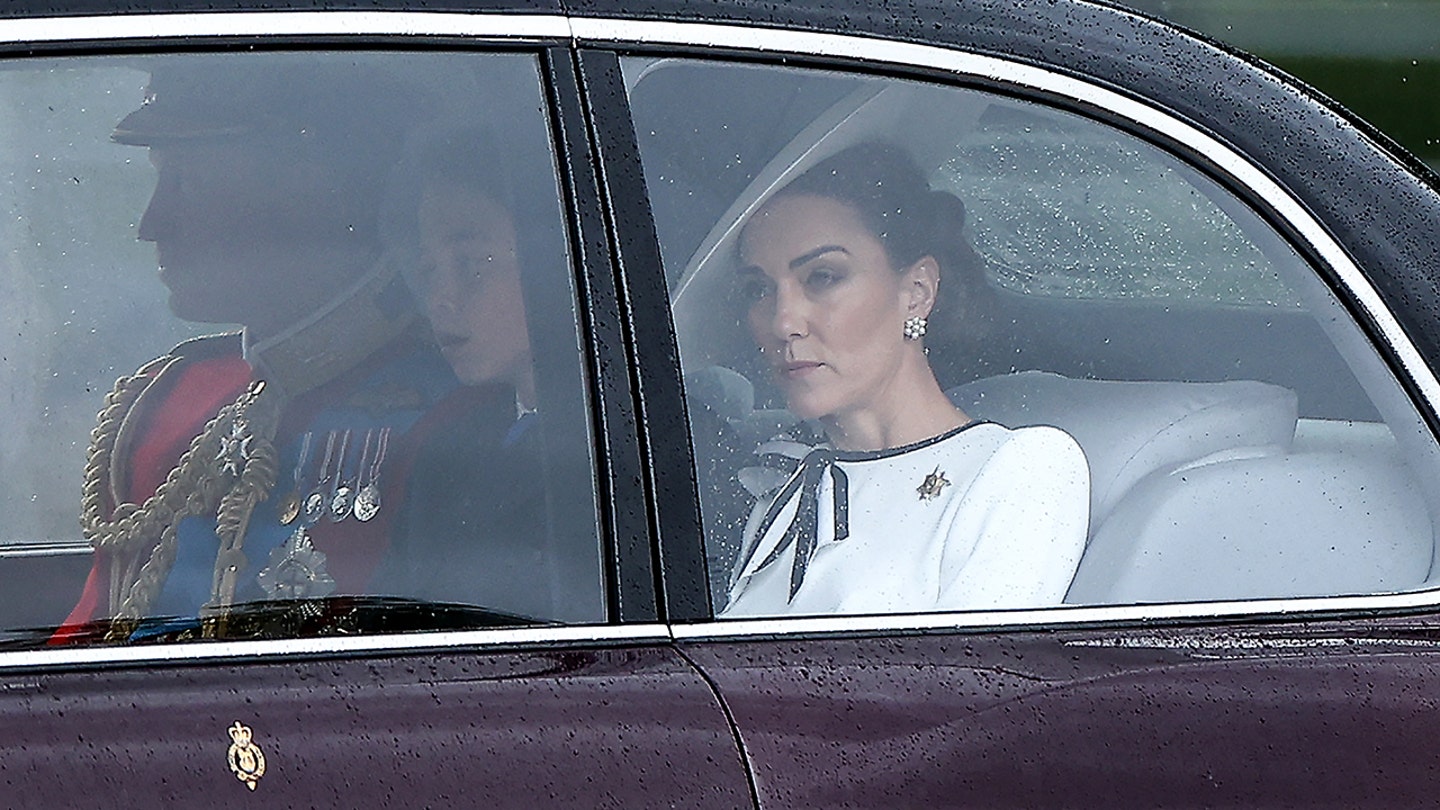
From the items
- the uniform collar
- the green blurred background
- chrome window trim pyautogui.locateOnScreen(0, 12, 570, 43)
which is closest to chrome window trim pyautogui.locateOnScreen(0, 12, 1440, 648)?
chrome window trim pyautogui.locateOnScreen(0, 12, 570, 43)

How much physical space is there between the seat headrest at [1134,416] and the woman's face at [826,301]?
90 mm

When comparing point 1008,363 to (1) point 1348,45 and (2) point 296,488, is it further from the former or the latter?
(1) point 1348,45

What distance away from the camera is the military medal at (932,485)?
181 centimetres

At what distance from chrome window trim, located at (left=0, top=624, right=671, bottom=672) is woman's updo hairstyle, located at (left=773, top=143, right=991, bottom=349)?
1.43 feet

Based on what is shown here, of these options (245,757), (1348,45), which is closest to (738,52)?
(245,757)

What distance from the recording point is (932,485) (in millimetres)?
1813

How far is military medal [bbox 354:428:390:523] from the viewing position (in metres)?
1.69

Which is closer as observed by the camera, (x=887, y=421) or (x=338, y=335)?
(x=338, y=335)

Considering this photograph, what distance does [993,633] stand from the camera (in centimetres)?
172

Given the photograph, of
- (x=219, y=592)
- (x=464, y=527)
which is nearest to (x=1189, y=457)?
(x=464, y=527)

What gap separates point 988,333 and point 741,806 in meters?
0.55

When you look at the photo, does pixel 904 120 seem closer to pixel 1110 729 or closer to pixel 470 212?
pixel 470 212

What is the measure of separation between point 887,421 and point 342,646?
1.84 ft

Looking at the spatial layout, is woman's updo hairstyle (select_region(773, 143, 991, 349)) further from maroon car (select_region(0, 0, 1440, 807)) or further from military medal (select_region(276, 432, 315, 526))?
military medal (select_region(276, 432, 315, 526))
